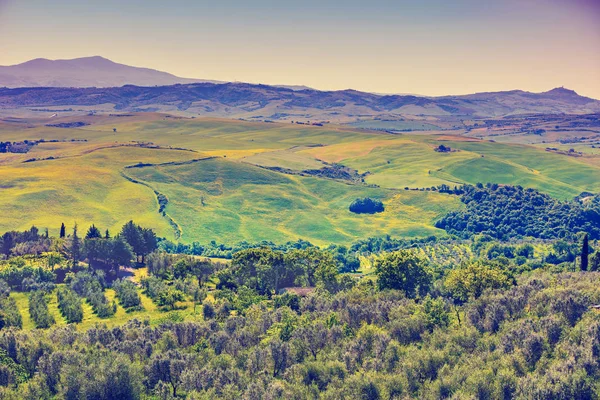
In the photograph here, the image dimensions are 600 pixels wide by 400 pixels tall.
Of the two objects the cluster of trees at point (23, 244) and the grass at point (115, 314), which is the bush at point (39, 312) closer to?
the grass at point (115, 314)

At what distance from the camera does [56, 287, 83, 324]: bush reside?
11412 cm

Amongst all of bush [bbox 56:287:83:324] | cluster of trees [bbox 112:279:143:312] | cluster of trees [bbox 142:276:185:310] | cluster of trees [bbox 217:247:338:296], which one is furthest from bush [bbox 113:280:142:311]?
cluster of trees [bbox 217:247:338:296]

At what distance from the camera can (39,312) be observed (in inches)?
4427

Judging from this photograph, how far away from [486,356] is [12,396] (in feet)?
187

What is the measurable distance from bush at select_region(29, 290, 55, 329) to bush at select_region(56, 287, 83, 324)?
2.86 metres

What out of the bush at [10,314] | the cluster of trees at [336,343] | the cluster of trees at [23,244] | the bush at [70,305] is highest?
the cluster of trees at [336,343]

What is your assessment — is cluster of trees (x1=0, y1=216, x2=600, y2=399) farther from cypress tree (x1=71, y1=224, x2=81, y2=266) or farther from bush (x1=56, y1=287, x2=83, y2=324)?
cypress tree (x1=71, y1=224, x2=81, y2=266)

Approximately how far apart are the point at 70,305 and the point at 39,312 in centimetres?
574

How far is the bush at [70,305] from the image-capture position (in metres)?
114

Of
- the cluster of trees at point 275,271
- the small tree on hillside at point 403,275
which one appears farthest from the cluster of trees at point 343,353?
the cluster of trees at point 275,271

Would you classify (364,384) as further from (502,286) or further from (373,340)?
(502,286)

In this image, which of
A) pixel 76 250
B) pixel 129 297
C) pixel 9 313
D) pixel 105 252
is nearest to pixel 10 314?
pixel 9 313

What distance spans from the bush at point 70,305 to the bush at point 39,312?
2863mm

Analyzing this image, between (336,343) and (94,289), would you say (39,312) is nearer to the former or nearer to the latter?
(94,289)
